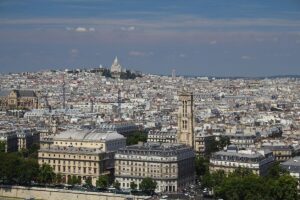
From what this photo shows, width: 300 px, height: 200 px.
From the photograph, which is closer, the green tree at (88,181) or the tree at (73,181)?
the green tree at (88,181)

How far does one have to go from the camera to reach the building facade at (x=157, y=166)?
3784 cm

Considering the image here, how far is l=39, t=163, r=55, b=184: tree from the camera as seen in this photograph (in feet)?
127

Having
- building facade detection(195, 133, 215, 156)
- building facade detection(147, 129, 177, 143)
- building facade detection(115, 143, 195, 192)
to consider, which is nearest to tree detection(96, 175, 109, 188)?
building facade detection(115, 143, 195, 192)

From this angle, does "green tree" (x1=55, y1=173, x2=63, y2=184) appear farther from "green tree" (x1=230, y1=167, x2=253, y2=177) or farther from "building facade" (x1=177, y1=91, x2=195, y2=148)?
"green tree" (x1=230, y1=167, x2=253, y2=177)

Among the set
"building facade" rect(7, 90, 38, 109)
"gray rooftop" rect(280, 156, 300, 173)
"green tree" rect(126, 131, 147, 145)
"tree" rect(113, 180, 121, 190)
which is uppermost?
"building facade" rect(7, 90, 38, 109)

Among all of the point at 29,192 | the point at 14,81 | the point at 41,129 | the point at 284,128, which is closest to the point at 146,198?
the point at 29,192

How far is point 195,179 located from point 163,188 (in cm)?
326

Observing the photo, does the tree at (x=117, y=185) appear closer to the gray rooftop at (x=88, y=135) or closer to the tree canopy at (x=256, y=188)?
the gray rooftop at (x=88, y=135)

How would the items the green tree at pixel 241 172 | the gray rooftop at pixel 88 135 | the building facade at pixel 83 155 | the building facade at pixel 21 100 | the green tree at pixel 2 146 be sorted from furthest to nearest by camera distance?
the building facade at pixel 21 100
the green tree at pixel 2 146
the gray rooftop at pixel 88 135
the building facade at pixel 83 155
the green tree at pixel 241 172

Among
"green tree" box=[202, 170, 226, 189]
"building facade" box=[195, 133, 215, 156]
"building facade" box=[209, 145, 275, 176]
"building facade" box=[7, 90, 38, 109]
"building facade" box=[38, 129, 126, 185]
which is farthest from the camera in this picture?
"building facade" box=[7, 90, 38, 109]

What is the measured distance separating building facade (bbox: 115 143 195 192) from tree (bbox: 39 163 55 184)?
335 centimetres

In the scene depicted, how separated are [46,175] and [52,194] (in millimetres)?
2426

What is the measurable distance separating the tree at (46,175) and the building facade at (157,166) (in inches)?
132

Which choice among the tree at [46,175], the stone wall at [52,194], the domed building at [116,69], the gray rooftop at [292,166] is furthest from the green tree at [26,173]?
the domed building at [116,69]
